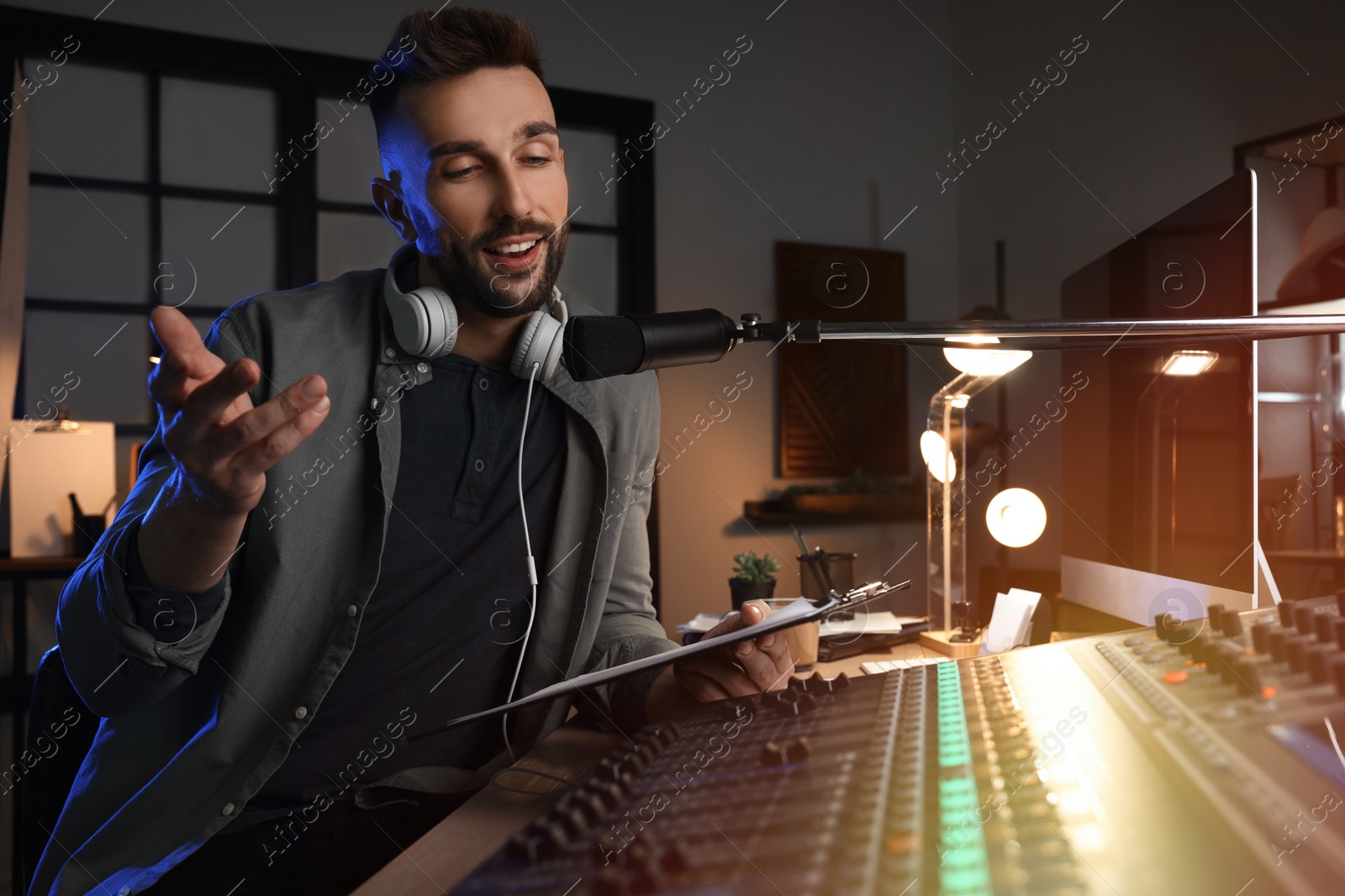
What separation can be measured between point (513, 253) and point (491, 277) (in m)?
0.05

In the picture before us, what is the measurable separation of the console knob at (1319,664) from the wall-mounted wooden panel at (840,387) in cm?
293

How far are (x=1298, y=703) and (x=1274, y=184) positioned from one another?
6.68 ft

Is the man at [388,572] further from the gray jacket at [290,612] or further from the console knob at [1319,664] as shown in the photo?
the console knob at [1319,664]

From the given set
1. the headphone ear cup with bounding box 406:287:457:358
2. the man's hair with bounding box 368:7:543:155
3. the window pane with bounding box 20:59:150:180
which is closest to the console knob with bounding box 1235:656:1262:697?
the headphone ear cup with bounding box 406:287:457:358

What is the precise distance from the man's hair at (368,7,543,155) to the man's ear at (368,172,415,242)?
83 mm

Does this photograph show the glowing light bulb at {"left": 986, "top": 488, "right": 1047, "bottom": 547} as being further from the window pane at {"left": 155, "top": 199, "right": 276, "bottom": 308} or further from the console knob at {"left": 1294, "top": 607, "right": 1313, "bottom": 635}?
the window pane at {"left": 155, "top": 199, "right": 276, "bottom": 308}

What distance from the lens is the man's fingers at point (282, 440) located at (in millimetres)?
691

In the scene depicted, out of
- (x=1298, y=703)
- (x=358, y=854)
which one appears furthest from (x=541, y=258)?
(x=1298, y=703)

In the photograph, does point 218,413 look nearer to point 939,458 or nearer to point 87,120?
point 939,458

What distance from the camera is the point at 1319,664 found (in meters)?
0.57

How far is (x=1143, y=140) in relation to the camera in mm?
2561

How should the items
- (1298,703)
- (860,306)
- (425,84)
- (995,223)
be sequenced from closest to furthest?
(1298,703), (425,84), (995,223), (860,306)

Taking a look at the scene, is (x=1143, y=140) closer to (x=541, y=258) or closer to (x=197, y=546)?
(x=541, y=258)

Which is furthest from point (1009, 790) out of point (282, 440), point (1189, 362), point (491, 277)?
point (491, 277)
